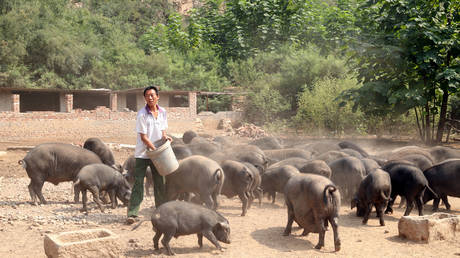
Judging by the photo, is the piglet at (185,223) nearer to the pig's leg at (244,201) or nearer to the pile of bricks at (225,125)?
the pig's leg at (244,201)

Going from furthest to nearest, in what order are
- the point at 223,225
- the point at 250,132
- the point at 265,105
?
the point at 265,105, the point at 250,132, the point at 223,225

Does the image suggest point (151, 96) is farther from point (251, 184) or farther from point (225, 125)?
point (225, 125)

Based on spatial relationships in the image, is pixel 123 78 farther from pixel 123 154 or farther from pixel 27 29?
pixel 123 154

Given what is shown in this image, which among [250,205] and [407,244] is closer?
[407,244]

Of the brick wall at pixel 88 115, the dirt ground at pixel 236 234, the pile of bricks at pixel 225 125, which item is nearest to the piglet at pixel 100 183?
the dirt ground at pixel 236 234

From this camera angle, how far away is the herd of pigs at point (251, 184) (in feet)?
18.8

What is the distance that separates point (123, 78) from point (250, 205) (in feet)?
87.6

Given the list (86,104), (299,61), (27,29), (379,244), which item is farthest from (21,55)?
(379,244)

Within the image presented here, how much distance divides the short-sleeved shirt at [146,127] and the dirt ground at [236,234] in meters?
1.07

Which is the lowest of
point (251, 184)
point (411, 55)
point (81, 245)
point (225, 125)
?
point (81, 245)

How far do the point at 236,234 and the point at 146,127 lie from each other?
6.32 feet

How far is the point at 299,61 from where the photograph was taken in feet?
93.8

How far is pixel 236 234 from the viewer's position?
6.40 metres

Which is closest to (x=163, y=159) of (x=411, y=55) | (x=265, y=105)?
(x=411, y=55)
